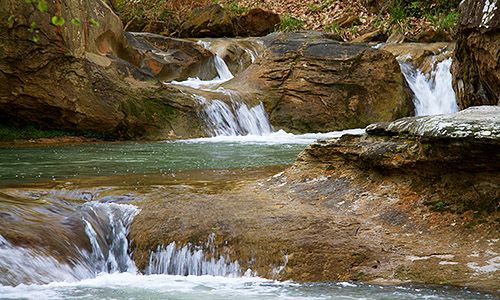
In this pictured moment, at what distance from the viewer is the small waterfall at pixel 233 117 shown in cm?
1584

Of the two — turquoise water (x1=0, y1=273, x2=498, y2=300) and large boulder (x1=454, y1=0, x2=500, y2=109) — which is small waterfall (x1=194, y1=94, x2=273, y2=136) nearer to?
large boulder (x1=454, y1=0, x2=500, y2=109)

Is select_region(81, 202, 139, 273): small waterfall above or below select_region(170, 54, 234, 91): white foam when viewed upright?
below

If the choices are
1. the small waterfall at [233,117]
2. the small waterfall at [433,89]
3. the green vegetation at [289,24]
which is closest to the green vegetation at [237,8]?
the green vegetation at [289,24]

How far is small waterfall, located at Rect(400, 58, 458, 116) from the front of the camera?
17.9 m

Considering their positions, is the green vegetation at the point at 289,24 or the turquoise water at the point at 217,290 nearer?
the turquoise water at the point at 217,290

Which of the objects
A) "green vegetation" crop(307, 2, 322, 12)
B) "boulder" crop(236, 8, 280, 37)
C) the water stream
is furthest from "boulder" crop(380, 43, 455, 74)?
the water stream

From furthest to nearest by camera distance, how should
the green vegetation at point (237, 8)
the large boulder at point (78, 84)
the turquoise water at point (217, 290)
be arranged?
the green vegetation at point (237, 8) < the large boulder at point (78, 84) < the turquoise water at point (217, 290)

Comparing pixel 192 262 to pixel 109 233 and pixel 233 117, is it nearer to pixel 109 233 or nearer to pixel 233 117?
pixel 109 233

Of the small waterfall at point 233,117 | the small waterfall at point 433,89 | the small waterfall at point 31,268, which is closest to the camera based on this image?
the small waterfall at point 31,268

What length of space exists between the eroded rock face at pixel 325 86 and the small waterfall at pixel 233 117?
1.06 feet

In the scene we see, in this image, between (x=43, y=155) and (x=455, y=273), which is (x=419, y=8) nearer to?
(x=43, y=155)

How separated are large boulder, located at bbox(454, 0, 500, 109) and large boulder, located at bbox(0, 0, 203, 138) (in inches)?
254

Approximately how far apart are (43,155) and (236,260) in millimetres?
6853

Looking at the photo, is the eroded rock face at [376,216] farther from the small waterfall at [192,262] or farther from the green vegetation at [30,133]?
the green vegetation at [30,133]
